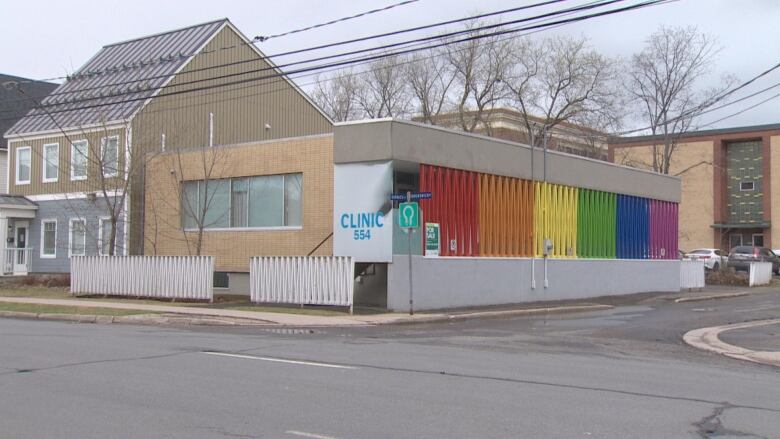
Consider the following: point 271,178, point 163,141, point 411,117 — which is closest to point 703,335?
point 271,178

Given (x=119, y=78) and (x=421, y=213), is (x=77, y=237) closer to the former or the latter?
(x=119, y=78)

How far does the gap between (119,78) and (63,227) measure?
7.40m

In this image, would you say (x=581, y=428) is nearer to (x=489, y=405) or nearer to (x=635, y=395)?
(x=489, y=405)

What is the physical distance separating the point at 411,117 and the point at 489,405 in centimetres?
3974

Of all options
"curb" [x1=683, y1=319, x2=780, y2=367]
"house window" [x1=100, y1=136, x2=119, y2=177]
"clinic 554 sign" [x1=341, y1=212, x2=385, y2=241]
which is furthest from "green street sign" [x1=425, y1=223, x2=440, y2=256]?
"house window" [x1=100, y1=136, x2=119, y2=177]

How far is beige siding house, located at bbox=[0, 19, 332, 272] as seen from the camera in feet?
97.2

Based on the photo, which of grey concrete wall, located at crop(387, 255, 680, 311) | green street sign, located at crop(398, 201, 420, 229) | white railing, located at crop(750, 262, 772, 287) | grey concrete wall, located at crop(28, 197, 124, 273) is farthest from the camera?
white railing, located at crop(750, 262, 772, 287)

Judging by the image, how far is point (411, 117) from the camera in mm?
47000

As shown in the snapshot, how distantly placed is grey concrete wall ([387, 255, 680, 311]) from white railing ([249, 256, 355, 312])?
4.66 ft

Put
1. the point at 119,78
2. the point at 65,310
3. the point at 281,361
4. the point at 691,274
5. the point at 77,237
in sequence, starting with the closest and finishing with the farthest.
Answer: the point at 281,361 → the point at 65,310 → the point at 77,237 → the point at 119,78 → the point at 691,274

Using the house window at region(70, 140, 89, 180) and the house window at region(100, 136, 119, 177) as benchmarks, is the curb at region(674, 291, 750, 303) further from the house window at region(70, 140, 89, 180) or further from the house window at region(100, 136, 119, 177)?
the house window at region(70, 140, 89, 180)

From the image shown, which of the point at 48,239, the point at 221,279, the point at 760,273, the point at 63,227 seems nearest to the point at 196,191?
the point at 221,279

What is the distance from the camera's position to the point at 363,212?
21609 millimetres

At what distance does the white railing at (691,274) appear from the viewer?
35250 mm
